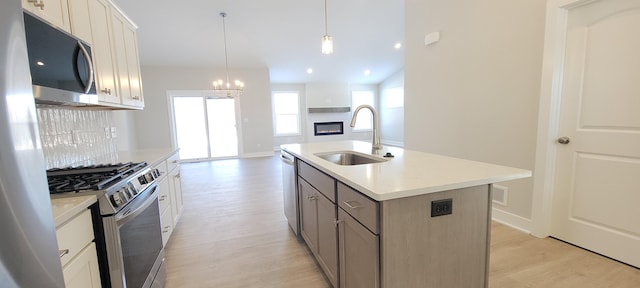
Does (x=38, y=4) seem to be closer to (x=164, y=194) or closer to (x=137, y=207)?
(x=137, y=207)

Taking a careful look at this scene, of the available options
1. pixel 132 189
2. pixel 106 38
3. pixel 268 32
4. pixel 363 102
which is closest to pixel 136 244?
pixel 132 189

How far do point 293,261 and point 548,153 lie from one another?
236 cm

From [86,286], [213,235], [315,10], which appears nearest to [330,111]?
[315,10]

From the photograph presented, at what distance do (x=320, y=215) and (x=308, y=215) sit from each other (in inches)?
12.9

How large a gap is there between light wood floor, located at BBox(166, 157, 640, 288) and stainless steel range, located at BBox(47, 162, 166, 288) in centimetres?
45

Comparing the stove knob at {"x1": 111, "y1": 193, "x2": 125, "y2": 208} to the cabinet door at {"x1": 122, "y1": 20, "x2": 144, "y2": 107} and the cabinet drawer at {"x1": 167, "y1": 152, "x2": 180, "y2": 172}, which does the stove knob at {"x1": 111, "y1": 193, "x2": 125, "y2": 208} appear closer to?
the cabinet drawer at {"x1": 167, "y1": 152, "x2": 180, "y2": 172}

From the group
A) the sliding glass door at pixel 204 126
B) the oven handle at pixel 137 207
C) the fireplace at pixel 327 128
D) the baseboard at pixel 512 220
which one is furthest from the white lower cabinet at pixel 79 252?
the fireplace at pixel 327 128

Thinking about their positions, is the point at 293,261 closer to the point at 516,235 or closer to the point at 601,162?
the point at 516,235

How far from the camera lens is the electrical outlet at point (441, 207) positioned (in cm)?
117

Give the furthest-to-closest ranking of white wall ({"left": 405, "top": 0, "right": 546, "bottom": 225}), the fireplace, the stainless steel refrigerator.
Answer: the fireplace < white wall ({"left": 405, "top": 0, "right": 546, "bottom": 225}) < the stainless steel refrigerator

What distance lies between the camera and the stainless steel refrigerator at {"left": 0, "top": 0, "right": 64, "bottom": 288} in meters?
0.49

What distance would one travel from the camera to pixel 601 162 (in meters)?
2.00

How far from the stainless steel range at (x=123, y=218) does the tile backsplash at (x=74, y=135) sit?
1.47 ft

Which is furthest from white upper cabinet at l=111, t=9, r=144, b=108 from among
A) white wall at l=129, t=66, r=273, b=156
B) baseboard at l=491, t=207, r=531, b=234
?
white wall at l=129, t=66, r=273, b=156
